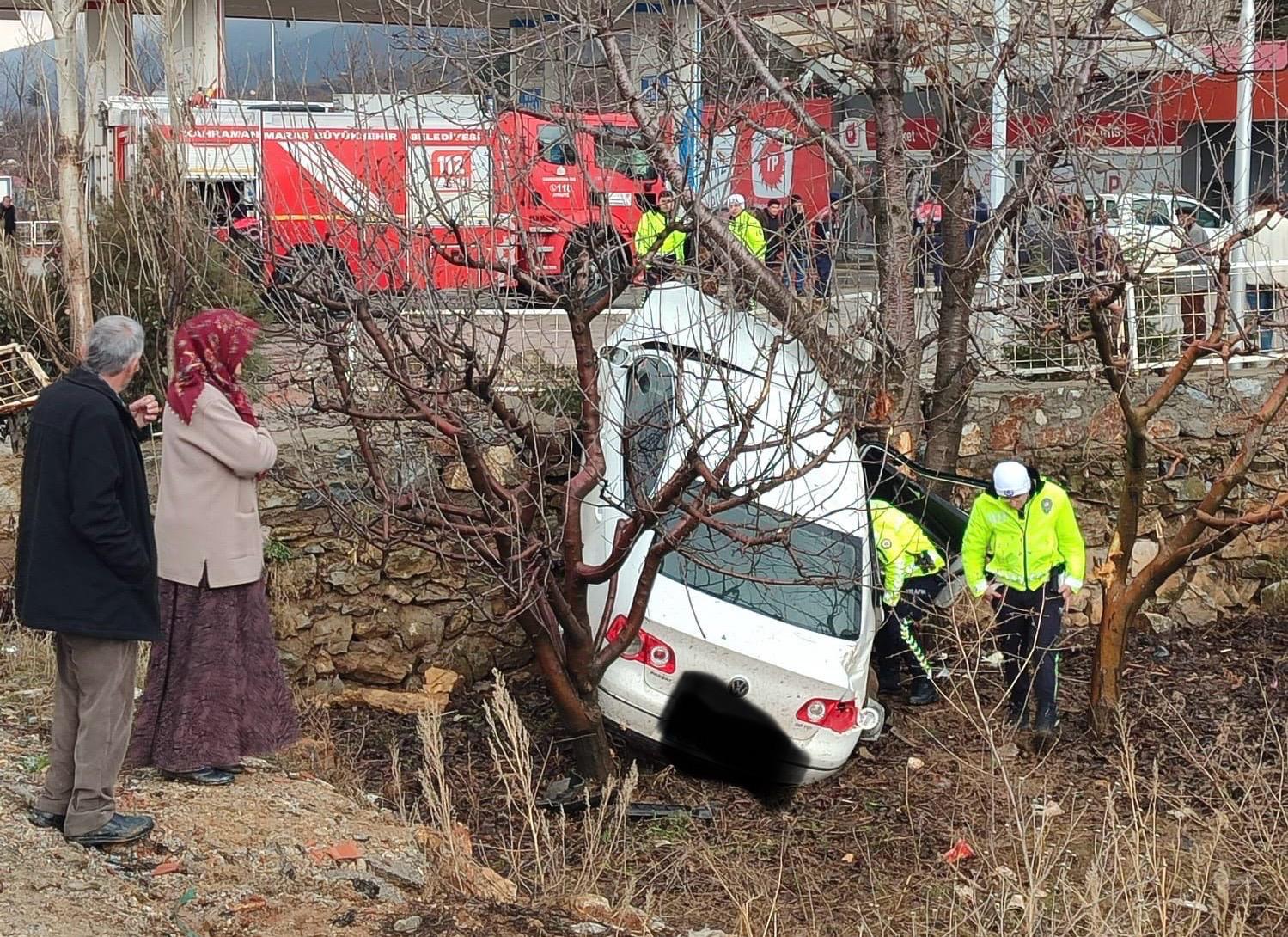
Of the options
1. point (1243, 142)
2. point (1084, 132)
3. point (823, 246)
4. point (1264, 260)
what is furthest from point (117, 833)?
point (1264, 260)

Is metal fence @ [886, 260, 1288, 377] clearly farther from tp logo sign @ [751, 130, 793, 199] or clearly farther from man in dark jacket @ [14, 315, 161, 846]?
man in dark jacket @ [14, 315, 161, 846]

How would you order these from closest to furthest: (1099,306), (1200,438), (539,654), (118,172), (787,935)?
Result: 1. (787,935)
2. (539,654)
3. (1099,306)
4. (118,172)
5. (1200,438)

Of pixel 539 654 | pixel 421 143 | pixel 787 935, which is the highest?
pixel 421 143

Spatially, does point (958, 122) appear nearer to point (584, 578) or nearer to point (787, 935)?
point (584, 578)

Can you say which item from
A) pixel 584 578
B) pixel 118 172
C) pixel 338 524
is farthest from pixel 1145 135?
pixel 118 172

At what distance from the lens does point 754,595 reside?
718cm

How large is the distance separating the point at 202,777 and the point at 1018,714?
452 centimetres

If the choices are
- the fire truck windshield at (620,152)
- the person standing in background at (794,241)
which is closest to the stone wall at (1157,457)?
the person standing in background at (794,241)

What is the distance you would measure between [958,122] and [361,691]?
4.73m

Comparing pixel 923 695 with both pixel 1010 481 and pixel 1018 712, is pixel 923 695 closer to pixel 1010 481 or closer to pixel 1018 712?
pixel 1018 712

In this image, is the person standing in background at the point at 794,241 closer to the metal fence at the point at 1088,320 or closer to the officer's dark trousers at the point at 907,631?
the metal fence at the point at 1088,320

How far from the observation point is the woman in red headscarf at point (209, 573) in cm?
517

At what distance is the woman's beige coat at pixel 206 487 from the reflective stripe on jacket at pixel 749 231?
2953 millimetres

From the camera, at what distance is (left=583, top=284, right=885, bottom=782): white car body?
21.7 feet
